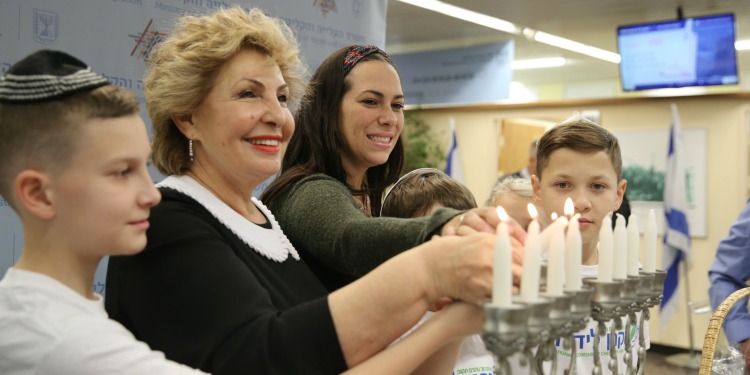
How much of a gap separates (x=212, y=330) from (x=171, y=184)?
1.03 feet

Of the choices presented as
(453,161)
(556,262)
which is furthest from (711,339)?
(453,161)

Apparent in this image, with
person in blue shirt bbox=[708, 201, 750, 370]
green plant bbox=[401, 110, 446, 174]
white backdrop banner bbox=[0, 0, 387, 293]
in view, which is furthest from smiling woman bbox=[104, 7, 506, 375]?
green plant bbox=[401, 110, 446, 174]

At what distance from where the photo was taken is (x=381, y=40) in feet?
12.1

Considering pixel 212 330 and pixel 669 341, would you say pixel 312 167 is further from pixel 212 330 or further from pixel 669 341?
pixel 669 341

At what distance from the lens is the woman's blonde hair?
134cm

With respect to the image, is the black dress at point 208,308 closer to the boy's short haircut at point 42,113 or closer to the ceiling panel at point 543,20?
the boy's short haircut at point 42,113

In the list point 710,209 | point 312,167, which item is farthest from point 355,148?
point 710,209

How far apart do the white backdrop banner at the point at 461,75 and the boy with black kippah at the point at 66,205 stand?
7743mm

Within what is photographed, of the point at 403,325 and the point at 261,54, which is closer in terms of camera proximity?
the point at 403,325

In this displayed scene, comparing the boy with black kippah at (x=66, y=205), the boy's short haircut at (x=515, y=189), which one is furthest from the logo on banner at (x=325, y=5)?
the boy with black kippah at (x=66, y=205)

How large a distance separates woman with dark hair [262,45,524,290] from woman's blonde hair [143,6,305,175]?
27cm

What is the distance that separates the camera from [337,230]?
4.50 feet

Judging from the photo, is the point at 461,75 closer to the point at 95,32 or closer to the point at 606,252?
the point at 95,32

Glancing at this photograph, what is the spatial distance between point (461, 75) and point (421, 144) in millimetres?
1198
